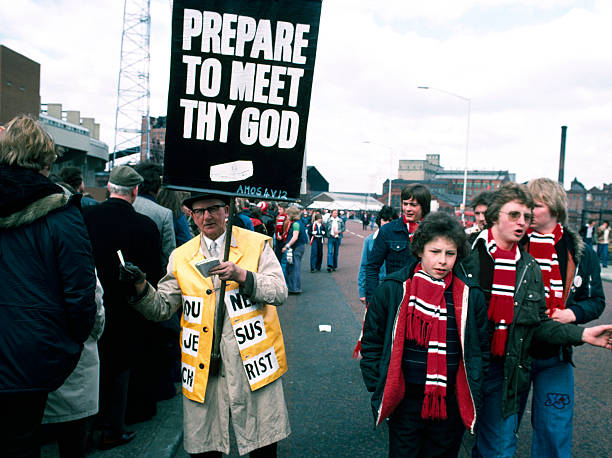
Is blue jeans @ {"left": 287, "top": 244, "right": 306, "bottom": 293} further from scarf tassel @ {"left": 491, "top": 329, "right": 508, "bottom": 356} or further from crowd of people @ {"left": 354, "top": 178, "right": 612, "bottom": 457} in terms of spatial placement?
scarf tassel @ {"left": 491, "top": 329, "right": 508, "bottom": 356}

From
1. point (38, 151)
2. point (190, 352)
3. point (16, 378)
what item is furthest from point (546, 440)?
point (38, 151)

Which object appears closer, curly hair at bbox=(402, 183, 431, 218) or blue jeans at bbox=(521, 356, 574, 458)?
blue jeans at bbox=(521, 356, 574, 458)

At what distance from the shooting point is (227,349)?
2.64 m

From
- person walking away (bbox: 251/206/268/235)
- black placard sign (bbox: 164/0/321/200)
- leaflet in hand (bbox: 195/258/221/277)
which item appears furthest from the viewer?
person walking away (bbox: 251/206/268/235)

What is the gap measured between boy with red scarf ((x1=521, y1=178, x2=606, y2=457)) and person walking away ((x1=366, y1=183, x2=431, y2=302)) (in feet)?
4.55

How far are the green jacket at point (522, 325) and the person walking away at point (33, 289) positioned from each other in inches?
80.8

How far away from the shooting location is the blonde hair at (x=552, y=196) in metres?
3.13

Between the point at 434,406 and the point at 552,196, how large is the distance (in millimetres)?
1602

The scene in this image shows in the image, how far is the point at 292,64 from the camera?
2678mm

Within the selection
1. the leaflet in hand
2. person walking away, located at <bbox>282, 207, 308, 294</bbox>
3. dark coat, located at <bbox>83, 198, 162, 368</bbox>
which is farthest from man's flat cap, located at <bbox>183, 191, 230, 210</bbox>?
person walking away, located at <bbox>282, 207, 308, 294</bbox>

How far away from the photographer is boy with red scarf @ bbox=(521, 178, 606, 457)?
117 inches

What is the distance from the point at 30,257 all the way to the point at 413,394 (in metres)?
1.98

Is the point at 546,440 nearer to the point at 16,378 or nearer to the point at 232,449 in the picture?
the point at 232,449

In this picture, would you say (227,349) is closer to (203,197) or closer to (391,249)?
(203,197)
